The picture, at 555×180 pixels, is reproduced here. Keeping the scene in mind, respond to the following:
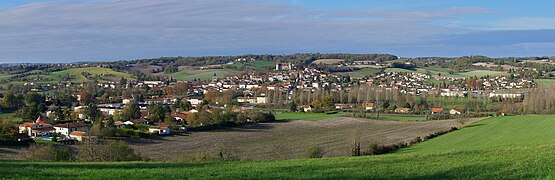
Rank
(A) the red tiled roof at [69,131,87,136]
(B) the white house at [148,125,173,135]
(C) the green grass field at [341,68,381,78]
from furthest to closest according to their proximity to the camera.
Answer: (C) the green grass field at [341,68,381,78] < (B) the white house at [148,125,173,135] < (A) the red tiled roof at [69,131,87,136]

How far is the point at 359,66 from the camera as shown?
17525 cm

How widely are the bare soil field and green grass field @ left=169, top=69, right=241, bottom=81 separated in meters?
87.3

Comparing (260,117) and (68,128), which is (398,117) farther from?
(68,128)

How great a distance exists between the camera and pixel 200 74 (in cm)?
15712

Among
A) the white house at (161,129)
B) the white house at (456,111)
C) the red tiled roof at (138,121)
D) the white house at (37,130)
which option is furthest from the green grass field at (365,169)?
the white house at (456,111)

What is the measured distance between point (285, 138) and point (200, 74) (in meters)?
108

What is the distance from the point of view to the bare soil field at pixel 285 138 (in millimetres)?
39844

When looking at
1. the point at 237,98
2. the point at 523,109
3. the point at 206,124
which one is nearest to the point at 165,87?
the point at 237,98

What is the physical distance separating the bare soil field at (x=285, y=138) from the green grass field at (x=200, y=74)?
87294 millimetres

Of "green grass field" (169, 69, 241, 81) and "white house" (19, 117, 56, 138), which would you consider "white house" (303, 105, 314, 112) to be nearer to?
"white house" (19, 117, 56, 138)

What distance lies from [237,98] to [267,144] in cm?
5911

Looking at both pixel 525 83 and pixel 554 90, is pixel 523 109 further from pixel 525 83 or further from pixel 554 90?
pixel 525 83

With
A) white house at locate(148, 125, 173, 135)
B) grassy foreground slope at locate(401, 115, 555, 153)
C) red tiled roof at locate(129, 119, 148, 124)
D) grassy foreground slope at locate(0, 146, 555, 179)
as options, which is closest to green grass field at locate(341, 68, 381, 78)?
grassy foreground slope at locate(401, 115, 555, 153)

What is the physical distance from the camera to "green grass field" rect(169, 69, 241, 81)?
150 m
